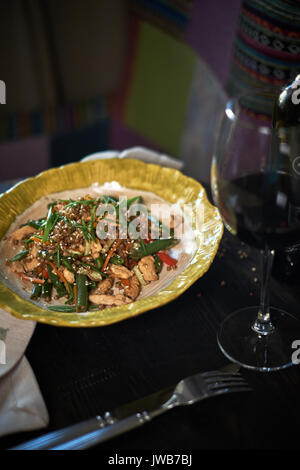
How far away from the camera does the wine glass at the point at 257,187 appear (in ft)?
2.47

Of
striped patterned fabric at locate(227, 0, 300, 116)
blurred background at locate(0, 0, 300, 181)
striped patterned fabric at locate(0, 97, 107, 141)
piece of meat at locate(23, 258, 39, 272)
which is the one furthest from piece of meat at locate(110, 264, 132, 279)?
striped patterned fabric at locate(0, 97, 107, 141)

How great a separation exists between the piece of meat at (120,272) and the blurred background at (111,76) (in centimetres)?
145

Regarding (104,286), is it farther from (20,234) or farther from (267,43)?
(267,43)

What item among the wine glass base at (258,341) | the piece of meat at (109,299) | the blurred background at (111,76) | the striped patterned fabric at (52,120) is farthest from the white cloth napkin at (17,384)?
the striped patterned fabric at (52,120)

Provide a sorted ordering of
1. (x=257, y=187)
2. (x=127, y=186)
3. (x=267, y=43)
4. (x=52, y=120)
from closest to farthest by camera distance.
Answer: (x=257, y=187) → (x=127, y=186) → (x=267, y=43) → (x=52, y=120)

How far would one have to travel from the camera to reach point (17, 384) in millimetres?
939

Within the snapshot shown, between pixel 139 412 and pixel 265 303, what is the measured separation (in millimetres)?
343

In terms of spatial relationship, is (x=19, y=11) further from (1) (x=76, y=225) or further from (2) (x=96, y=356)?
(2) (x=96, y=356)

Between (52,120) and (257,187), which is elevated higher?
(257,187)

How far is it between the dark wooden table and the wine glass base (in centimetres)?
2

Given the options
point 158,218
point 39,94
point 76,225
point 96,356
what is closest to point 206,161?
point 39,94

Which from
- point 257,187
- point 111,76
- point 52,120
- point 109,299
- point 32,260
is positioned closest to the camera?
point 257,187

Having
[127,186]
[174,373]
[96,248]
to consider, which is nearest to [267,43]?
[127,186]

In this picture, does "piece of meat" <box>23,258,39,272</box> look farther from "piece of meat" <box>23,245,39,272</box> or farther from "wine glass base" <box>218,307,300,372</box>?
"wine glass base" <box>218,307,300,372</box>
